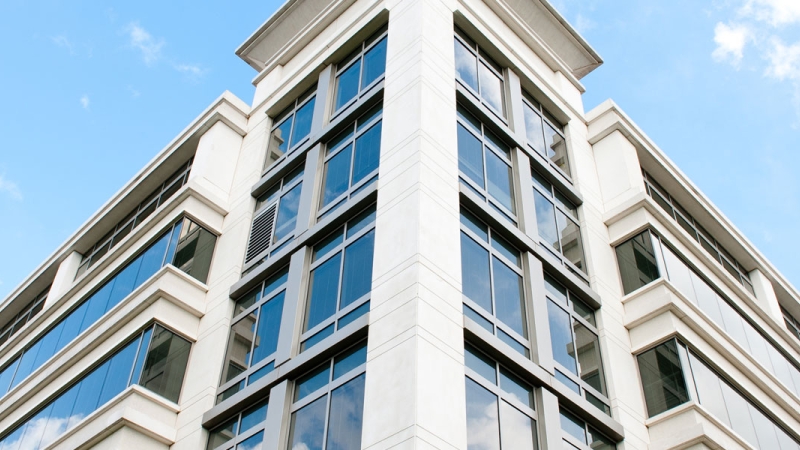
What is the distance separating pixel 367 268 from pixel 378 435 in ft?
14.9

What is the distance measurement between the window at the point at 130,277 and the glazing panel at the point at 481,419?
1006 centimetres

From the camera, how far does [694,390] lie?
804 inches

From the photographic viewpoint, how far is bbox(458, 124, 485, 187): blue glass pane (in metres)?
20.5

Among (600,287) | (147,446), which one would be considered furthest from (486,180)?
(147,446)

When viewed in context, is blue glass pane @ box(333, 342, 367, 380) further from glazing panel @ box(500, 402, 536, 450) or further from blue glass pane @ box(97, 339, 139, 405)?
blue glass pane @ box(97, 339, 139, 405)

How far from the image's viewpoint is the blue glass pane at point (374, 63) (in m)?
22.9

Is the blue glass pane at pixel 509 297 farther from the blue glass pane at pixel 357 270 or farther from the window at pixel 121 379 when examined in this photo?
the window at pixel 121 379

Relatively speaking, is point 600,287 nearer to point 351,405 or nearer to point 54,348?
point 351,405

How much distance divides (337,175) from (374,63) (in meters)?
3.85

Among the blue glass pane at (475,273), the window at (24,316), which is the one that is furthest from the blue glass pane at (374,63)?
the window at (24,316)

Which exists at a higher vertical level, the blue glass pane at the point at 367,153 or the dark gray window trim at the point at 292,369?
the blue glass pane at the point at 367,153

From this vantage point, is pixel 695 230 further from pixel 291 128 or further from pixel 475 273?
pixel 291 128

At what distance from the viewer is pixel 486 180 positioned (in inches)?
829

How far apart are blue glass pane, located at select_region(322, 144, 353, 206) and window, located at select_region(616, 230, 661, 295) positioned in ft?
27.9
